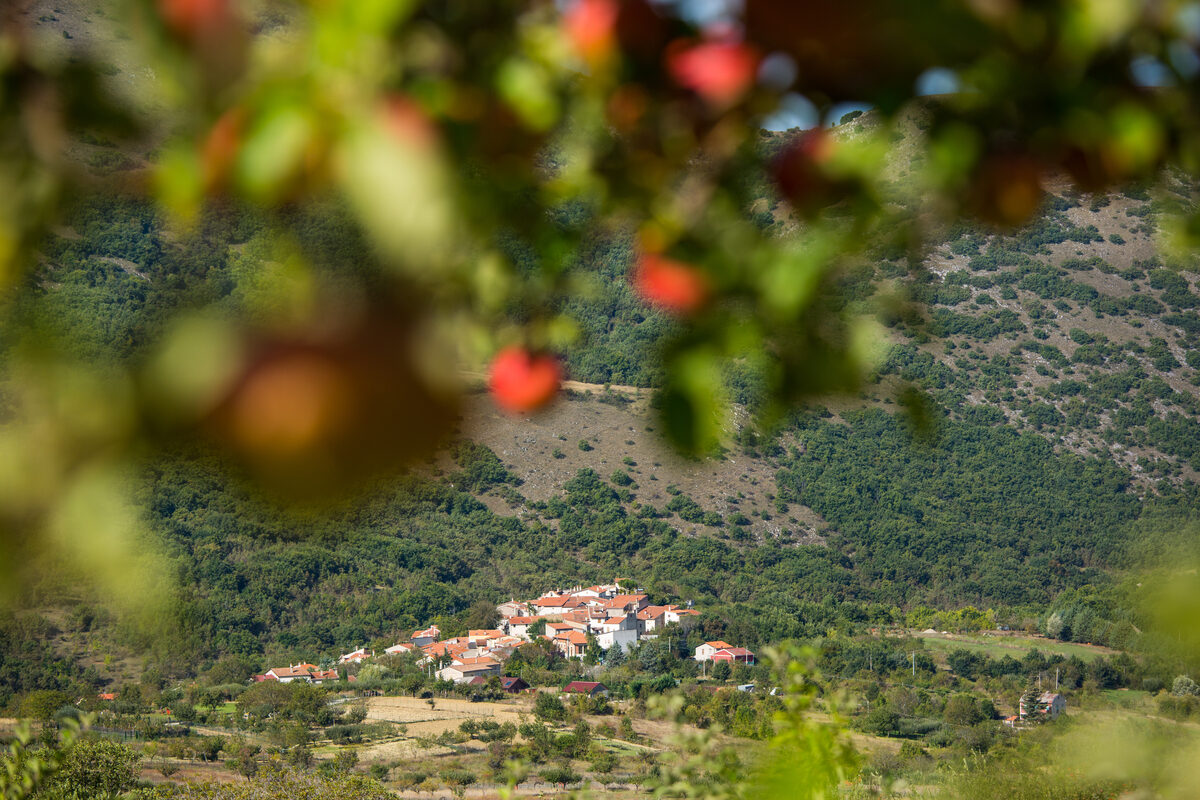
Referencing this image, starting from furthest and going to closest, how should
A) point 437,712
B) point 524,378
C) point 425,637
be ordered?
point 425,637 → point 437,712 → point 524,378

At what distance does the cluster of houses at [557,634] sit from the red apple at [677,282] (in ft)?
70.3

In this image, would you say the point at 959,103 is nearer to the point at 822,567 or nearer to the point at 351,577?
the point at 351,577

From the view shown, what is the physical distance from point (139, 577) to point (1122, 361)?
28694mm

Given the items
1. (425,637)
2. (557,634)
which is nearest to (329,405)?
(425,637)

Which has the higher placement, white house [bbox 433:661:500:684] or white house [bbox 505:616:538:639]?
white house [bbox 505:616:538:639]

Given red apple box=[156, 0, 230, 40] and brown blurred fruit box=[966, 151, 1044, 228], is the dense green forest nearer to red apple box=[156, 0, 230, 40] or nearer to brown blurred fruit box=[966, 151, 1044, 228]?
brown blurred fruit box=[966, 151, 1044, 228]

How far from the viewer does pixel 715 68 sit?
611 mm

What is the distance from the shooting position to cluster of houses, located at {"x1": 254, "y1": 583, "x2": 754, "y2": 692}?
21.7 meters

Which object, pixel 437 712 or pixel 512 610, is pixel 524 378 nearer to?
pixel 437 712

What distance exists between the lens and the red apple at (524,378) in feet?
2.83

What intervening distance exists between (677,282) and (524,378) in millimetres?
287

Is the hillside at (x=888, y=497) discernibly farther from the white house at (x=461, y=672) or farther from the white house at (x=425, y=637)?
the white house at (x=461, y=672)

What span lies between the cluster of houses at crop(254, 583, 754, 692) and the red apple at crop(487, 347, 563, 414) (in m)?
21.1

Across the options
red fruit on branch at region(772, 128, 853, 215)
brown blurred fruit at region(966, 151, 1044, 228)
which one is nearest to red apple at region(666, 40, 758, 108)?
red fruit on branch at region(772, 128, 853, 215)
